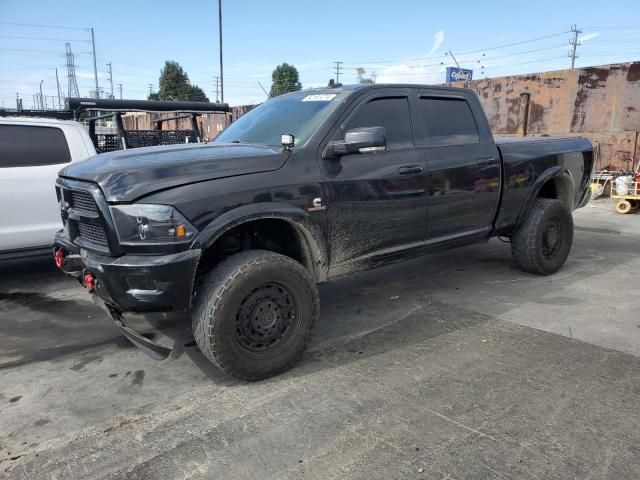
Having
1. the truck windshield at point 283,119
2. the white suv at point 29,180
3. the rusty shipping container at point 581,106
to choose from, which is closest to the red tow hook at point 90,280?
the truck windshield at point 283,119

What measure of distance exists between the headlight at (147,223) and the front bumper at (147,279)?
106mm

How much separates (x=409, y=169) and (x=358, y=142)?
0.82 m

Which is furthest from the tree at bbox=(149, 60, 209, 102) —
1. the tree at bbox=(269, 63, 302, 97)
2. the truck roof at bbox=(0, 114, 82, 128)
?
the truck roof at bbox=(0, 114, 82, 128)

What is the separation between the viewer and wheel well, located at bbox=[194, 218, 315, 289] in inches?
141

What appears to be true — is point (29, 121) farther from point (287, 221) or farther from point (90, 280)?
point (287, 221)

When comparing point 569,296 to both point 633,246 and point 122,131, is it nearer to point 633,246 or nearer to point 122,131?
point 633,246

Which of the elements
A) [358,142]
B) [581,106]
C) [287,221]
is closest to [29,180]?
[287,221]

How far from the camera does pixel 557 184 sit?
611cm

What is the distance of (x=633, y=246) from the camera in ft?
24.6

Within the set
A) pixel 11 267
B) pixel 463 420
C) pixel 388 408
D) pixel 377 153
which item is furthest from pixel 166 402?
pixel 11 267

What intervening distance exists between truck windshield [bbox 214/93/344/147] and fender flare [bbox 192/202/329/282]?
0.61 meters

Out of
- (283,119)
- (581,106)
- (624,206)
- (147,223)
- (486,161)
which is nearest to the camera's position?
(147,223)

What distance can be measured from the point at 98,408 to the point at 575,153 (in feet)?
18.7

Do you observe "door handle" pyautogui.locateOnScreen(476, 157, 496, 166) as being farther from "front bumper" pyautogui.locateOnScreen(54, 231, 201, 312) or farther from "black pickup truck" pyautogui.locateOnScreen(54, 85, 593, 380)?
"front bumper" pyautogui.locateOnScreen(54, 231, 201, 312)
